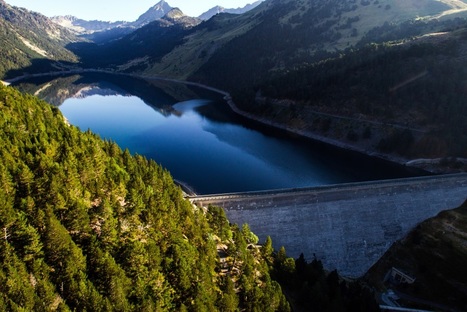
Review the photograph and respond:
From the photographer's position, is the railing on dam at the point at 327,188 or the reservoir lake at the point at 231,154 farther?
the reservoir lake at the point at 231,154

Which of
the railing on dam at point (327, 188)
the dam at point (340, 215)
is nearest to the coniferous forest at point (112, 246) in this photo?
the dam at point (340, 215)

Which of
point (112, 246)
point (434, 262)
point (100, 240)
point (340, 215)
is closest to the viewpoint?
point (100, 240)

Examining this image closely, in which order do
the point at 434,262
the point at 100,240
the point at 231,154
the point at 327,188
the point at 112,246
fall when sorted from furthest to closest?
the point at 231,154, the point at 327,188, the point at 434,262, the point at 112,246, the point at 100,240

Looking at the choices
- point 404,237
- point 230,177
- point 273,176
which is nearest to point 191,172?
point 230,177

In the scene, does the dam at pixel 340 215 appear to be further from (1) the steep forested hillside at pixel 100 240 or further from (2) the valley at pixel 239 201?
(1) the steep forested hillside at pixel 100 240

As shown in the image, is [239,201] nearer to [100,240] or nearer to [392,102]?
[100,240]

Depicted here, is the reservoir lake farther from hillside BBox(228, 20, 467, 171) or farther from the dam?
the dam

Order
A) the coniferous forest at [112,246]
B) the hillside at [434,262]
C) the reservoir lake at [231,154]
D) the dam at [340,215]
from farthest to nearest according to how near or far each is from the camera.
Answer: the reservoir lake at [231,154] → the dam at [340,215] → the hillside at [434,262] → the coniferous forest at [112,246]

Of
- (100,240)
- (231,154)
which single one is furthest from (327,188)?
(231,154)
